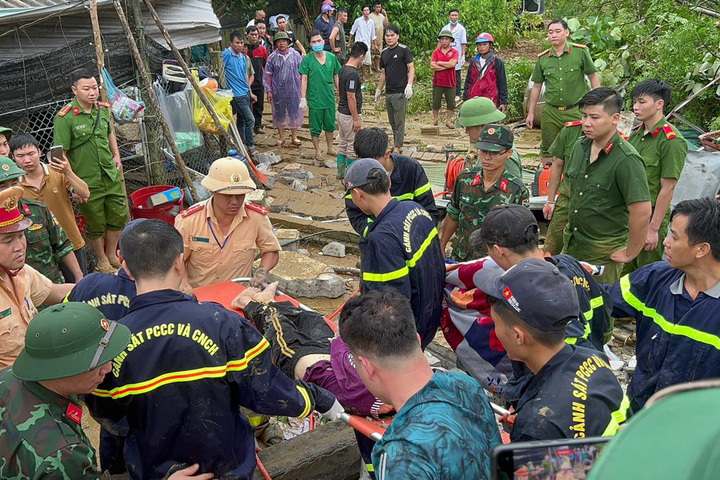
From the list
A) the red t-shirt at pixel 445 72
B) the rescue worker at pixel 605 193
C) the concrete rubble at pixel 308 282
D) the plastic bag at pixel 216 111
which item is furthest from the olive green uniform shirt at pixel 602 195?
the red t-shirt at pixel 445 72

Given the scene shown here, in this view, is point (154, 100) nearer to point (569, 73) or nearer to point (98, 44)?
point (98, 44)

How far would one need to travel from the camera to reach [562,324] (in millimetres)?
2361

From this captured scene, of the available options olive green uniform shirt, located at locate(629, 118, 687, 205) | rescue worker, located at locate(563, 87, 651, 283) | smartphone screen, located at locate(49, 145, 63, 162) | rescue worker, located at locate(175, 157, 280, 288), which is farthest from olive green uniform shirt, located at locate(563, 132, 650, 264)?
smartphone screen, located at locate(49, 145, 63, 162)

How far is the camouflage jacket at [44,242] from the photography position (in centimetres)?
443

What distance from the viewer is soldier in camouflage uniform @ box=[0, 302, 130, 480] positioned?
87.6 inches

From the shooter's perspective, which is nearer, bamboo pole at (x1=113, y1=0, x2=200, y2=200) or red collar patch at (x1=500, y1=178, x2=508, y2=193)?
red collar patch at (x1=500, y1=178, x2=508, y2=193)

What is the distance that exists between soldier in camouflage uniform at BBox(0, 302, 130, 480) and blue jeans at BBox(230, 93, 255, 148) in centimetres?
836

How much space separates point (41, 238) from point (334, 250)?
12.2ft

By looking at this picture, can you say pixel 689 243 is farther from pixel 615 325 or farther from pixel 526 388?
pixel 615 325

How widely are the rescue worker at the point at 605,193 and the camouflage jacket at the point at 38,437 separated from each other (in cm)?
389

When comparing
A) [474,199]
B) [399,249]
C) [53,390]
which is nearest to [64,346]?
[53,390]

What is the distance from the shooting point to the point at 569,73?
7.97 m

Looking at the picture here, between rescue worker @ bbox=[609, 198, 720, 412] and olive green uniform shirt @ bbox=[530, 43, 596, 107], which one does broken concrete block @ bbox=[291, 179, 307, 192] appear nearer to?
olive green uniform shirt @ bbox=[530, 43, 596, 107]

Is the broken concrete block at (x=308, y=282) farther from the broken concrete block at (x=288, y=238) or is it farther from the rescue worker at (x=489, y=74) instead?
the rescue worker at (x=489, y=74)
